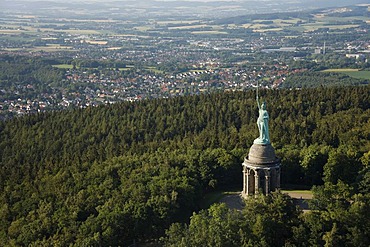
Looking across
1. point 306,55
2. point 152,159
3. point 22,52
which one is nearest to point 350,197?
point 152,159

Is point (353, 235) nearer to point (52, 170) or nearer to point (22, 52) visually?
point (52, 170)

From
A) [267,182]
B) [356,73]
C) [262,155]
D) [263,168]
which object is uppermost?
[262,155]

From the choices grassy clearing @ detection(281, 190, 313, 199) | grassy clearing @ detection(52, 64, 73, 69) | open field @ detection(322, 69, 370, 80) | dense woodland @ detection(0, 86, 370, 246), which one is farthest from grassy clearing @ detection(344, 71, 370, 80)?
grassy clearing @ detection(281, 190, 313, 199)

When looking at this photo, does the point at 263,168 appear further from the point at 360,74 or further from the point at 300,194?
the point at 360,74

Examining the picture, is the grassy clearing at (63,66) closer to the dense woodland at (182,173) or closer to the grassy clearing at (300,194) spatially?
the dense woodland at (182,173)

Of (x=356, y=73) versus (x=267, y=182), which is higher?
(x=267, y=182)

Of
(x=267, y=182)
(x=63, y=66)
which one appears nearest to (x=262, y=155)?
(x=267, y=182)

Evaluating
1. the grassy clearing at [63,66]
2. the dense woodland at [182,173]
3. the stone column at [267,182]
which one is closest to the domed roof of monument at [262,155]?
the stone column at [267,182]

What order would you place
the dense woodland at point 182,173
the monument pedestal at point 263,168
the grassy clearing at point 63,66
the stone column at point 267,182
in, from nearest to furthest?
the dense woodland at point 182,173 < the stone column at point 267,182 < the monument pedestal at point 263,168 < the grassy clearing at point 63,66
